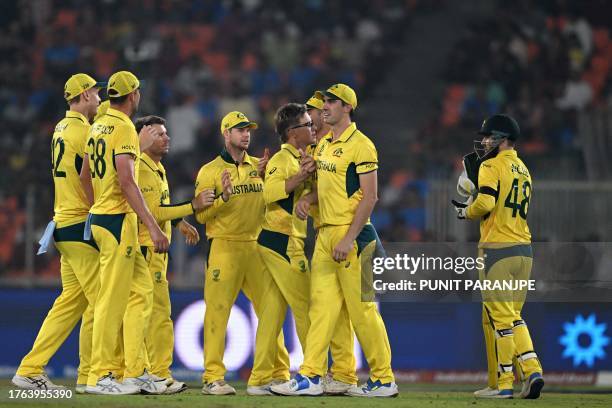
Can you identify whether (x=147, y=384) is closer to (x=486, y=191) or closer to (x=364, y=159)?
(x=364, y=159)

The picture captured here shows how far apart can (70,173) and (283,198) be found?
1623 millimetres

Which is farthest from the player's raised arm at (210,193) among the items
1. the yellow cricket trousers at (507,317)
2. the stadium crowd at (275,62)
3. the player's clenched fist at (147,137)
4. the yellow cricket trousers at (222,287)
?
the stadium crowd at (275,62)

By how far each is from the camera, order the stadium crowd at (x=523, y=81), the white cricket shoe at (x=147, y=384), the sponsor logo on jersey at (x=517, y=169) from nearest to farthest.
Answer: the white cricket shoe at (x=147, y=384) < the sponsor logo on jersey at (x=517, y=169) < the stadium crowd at (x=523, y=81)

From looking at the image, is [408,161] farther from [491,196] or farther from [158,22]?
[491,196]

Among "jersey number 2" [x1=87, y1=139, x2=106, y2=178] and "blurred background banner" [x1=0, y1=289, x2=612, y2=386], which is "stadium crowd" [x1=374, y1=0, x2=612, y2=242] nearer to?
"blurred background banner" [x1=0, y1=289, x2=612, y2=386]

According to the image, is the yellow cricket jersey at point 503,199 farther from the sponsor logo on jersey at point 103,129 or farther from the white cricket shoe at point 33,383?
the white cricket shoe at point 33,383

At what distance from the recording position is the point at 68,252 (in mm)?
9016

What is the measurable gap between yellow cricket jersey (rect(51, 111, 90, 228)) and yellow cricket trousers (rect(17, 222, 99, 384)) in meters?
0.10

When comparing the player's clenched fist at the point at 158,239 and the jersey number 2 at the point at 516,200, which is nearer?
the player's clenched fist at the point at 158,239

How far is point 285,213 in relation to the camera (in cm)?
934

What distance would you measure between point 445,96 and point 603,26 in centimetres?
298

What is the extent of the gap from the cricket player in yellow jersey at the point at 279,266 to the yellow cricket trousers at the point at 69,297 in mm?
1319

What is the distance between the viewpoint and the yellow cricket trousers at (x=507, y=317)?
927 cm

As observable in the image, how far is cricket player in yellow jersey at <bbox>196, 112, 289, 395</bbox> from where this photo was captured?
9.40 m
